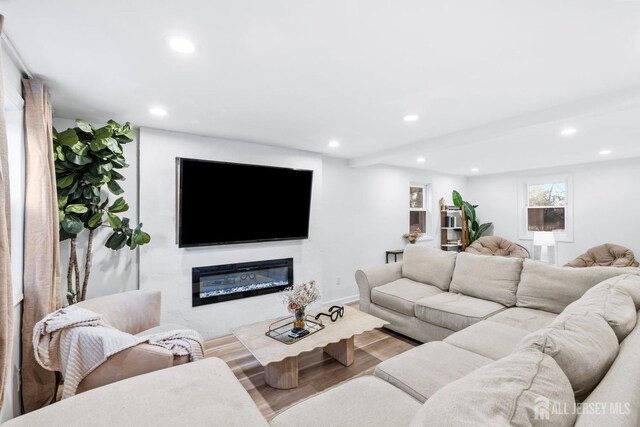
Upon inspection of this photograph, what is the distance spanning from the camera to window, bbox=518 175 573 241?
5.28 m

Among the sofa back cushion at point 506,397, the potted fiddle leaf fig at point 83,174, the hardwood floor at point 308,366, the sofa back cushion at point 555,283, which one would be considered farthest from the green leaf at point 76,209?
the sofa back cushion at point 555,283

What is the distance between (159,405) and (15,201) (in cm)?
162

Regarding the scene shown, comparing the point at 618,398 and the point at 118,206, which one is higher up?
the point at 118,206

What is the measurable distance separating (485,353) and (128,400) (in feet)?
6.69

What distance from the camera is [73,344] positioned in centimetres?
163

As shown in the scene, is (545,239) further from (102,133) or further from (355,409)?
(102,133)

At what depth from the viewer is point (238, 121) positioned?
2895 mm

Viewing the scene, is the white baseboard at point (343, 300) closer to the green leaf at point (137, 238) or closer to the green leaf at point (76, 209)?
the green leaf at point (137, 238)

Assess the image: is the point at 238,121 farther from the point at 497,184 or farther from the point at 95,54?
the point at 497,184

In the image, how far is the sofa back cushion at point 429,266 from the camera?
11.4 feet

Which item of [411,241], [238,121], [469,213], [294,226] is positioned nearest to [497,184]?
[469,213]

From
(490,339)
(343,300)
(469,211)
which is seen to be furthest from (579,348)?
(469,211)

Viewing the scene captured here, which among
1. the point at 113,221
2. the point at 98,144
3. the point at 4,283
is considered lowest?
the point at 4,283

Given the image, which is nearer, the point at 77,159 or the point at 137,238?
the point at 77,159
